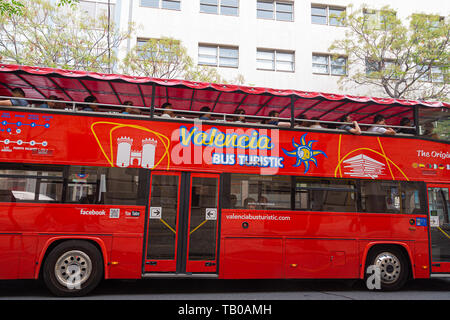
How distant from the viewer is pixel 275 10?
19062 mm

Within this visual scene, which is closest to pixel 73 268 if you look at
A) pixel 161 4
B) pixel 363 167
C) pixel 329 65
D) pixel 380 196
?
pixel 363 167

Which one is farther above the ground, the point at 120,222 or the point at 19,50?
the point at 19,50

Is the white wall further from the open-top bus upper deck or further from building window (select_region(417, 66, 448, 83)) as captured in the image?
the open-top bus upper deck

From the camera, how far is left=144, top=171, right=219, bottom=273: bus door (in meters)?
6.16

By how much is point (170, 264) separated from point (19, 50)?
43.2 feet

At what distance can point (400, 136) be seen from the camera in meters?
7.12

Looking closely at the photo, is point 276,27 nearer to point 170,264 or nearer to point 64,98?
point 64,98

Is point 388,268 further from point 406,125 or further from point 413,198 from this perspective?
point 406,125

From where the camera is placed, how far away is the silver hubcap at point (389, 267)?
682cm

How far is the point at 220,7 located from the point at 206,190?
612 inches

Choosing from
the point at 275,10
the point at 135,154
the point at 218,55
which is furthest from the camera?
the point at 275,10

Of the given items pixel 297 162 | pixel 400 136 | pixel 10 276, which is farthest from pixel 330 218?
pixel 10 276

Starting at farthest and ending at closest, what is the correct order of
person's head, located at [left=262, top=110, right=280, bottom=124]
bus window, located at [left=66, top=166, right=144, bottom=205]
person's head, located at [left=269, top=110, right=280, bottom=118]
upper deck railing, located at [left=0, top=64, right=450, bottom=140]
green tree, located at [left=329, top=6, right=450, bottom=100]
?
green tree, located at [left=329, top=6, right=450, bottom=100], person's head, located at [left=269, top=110, right=280, bottom=118], person's head, located at [left=262, top=110, right=280, bottom=124], upper deck railing, located at [left=0, top=64, right=450, bottom=140], bus window, located at [left=66, top=166, right=144, bottom=205]

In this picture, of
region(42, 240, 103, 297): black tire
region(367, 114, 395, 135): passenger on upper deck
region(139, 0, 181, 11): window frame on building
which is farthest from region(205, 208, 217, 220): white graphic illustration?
region(139, 0, 181, 11): window frame on building
